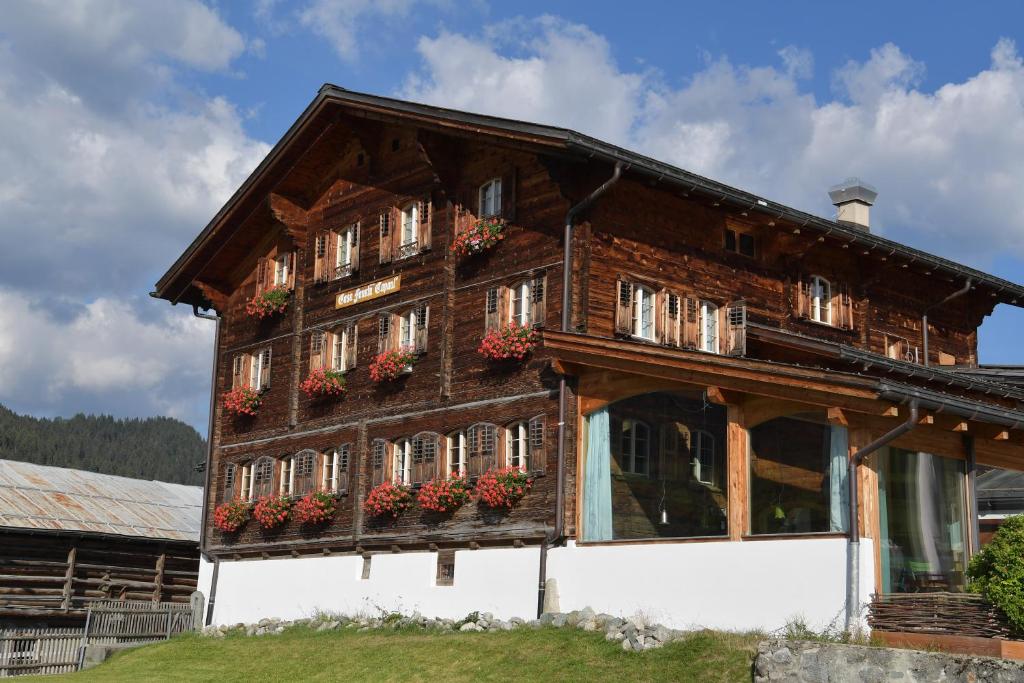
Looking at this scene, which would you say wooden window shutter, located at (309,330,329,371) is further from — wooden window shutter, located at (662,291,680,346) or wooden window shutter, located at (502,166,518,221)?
wooden window shutter, located at (662,291,680,346)

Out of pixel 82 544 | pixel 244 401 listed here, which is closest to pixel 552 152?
pixel 244 401

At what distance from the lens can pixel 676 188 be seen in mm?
24812

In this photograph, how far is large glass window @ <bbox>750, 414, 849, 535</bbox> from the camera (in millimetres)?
19078

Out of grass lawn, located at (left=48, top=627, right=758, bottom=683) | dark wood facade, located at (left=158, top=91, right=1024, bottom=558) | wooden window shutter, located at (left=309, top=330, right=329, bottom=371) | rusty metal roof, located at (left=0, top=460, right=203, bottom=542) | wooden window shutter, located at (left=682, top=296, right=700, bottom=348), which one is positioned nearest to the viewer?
grass lawn, located at (left=48, top=627, right=758, bottom=683)

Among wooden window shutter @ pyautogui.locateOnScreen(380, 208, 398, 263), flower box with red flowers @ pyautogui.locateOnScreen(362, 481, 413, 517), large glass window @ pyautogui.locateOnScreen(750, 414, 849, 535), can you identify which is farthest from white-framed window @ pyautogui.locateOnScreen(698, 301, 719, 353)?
wooden window shutter @ pyautogui.locateOnScreen(380, 208, 398, 263)

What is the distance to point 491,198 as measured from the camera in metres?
26.6

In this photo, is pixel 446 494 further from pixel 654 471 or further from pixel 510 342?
pixel 654 471

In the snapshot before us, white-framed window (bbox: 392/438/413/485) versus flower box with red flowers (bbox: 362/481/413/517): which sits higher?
white-framed window (bbox: 392/438/413/485)

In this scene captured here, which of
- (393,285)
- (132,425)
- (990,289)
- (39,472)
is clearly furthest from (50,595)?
(132,425)

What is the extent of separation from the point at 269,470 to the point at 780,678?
61.6 feet

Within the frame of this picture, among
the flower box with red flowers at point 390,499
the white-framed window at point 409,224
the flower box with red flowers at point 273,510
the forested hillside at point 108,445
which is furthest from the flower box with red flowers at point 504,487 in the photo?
the forested hillside at point 108,445

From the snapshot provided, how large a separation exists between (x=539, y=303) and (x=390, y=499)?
19.2 ft

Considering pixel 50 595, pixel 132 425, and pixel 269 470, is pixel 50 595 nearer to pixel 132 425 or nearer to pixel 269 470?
pixel 269 470

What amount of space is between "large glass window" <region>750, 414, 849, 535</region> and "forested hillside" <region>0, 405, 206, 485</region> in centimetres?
7536
